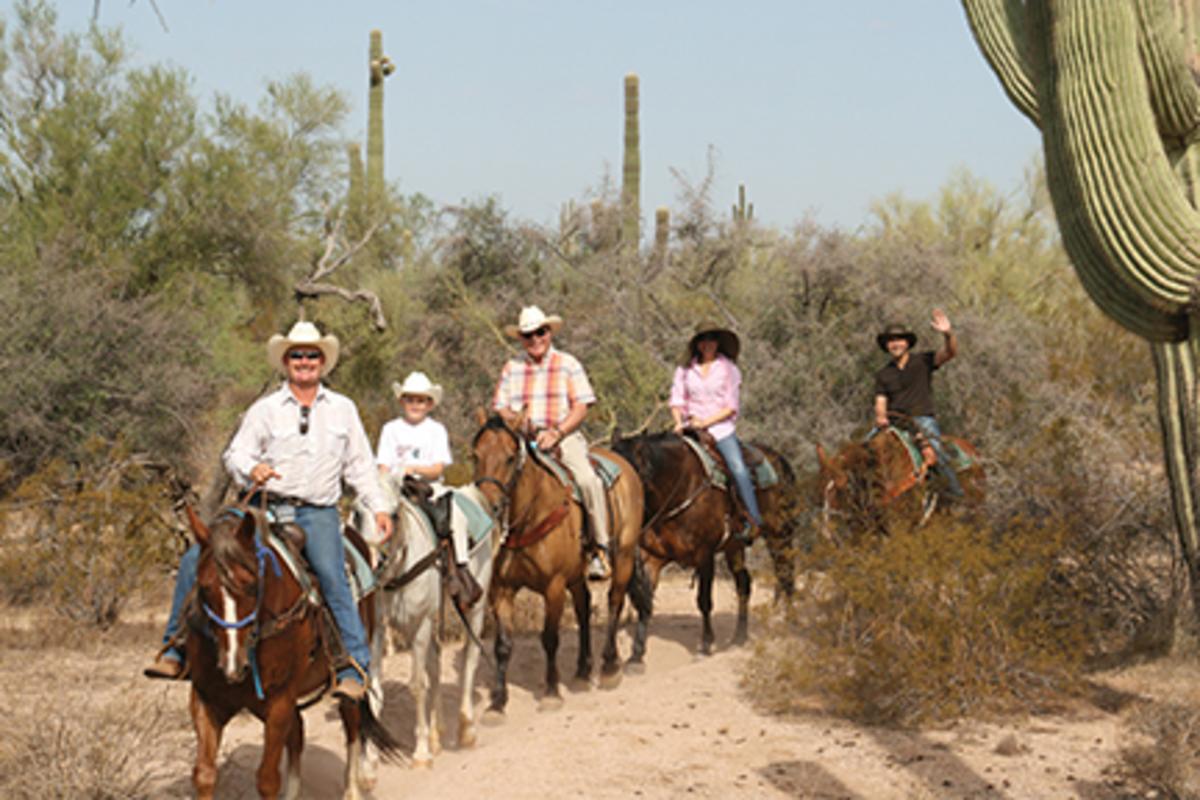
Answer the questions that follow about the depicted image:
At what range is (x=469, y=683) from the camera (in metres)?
9.64

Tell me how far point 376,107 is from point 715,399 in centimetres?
2108

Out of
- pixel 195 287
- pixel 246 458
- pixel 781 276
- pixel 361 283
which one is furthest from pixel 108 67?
pixel 246 458

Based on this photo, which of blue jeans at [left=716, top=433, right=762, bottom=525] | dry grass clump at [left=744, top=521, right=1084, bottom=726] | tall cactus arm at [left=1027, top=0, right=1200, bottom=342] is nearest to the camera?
tall cactus arm at [left=1027, top=0, right=1200, bottom=342]

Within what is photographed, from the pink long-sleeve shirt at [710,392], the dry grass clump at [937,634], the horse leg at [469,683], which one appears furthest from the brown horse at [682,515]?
the horse leg at [469,683]

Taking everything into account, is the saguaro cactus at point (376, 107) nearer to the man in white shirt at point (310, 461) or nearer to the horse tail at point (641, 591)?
the horse tail at point (641, 591)

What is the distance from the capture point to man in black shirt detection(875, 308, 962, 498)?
11977 mm

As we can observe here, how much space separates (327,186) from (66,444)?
11427mm

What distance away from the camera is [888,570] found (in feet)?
30.5

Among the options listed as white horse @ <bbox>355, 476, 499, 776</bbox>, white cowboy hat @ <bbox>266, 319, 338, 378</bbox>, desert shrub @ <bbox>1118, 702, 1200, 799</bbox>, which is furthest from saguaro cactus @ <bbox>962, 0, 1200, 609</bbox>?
white horse @ <bbox>355, 476, 499, 776</bbox>

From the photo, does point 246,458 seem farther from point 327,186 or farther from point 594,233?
point 327,186

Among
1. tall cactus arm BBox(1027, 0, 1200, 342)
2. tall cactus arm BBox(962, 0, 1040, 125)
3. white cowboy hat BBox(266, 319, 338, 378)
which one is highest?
tall cactus arm BBox(962, 0, 1040, 125)

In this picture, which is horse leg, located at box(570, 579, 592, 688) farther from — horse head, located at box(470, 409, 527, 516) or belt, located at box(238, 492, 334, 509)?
belt, located at box(238, 492, 334, 509)

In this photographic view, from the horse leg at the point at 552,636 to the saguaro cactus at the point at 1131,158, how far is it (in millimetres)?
4445

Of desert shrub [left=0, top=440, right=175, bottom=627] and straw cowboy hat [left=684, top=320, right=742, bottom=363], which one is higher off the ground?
Result: straw cowboy hat [left=684, top=320, right=742, bottom=363]
